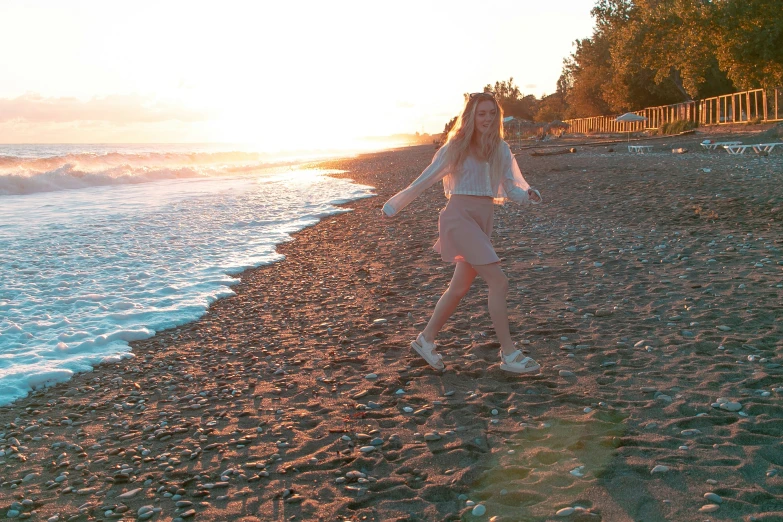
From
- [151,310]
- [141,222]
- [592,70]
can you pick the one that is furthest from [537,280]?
[592,70]

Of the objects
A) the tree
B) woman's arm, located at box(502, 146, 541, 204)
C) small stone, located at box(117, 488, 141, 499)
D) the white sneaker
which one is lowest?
small stone, located at box(117, 488, 141, 499)

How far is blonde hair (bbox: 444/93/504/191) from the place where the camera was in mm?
4512

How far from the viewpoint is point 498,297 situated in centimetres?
455

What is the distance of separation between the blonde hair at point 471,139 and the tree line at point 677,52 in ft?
36.7

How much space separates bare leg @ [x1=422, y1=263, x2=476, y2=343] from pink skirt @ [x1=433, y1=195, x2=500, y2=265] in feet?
0.34

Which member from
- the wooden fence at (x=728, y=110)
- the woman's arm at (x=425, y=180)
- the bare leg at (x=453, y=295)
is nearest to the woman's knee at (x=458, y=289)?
the bare leg at (x=453, y=295)

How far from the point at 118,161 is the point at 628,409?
44336mm

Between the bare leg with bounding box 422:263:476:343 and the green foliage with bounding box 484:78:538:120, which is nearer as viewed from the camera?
the bare leg with bounding box 422:263:476:343

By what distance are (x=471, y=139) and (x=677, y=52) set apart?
37.4m

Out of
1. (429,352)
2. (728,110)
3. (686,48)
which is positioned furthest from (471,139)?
(728,110)

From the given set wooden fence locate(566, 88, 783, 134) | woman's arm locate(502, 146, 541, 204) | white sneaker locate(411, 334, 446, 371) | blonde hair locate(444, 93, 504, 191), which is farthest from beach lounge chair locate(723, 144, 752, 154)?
white sneaker locate(411, 334, 446, 371)

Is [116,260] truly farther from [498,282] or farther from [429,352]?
[498,282]

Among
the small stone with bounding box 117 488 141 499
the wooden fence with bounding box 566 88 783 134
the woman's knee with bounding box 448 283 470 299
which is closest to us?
the small stone with bounding box 117 488 141 499

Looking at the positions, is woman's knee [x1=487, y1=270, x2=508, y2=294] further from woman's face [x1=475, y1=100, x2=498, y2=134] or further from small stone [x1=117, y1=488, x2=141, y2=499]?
small stone [x1=117, y1=488, x2=141, y2=499]
